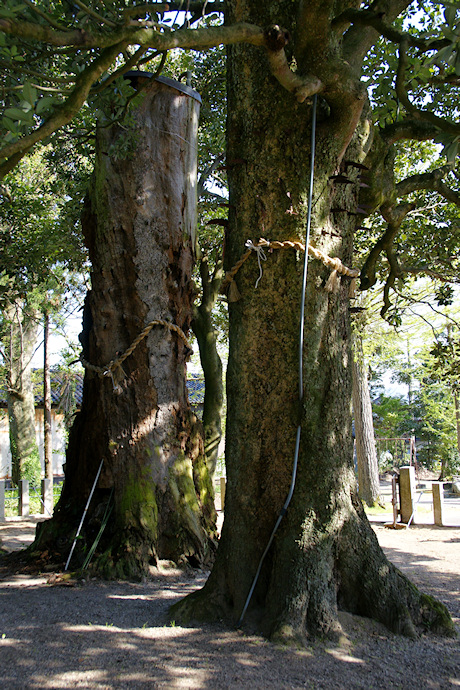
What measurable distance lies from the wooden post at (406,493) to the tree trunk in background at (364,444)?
4090 millimetres

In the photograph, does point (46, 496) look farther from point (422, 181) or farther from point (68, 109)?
point (68, 109)

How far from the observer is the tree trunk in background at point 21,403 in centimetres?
1728

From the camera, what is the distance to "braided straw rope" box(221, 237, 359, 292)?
3683mm

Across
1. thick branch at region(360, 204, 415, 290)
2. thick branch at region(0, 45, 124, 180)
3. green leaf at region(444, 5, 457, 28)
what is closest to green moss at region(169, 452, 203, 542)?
thick branch at region(360, 204, 415, 290)

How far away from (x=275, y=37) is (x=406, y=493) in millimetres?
9289

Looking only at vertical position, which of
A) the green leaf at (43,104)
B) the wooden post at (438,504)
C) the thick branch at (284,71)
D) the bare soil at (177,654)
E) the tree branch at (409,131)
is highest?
the tree branch at (409,131)

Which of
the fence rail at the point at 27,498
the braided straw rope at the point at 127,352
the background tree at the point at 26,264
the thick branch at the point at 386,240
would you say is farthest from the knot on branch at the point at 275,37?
the fence rail at the point at 27,498

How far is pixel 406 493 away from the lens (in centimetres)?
1066

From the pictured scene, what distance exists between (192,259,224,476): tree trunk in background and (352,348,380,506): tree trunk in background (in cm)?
622

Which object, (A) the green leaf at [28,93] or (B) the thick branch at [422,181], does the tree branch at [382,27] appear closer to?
(B) the thick branch at [422,181]

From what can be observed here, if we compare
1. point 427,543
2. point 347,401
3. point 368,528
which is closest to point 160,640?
point 368,528

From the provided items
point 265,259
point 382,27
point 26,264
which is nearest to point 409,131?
point 382,27

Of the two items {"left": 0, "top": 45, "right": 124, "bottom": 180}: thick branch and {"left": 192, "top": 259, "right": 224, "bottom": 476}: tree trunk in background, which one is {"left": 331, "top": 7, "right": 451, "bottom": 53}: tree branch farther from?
{"left": 192, "top": 259, "right": 224, "bottom": 476}: tree trunk in background

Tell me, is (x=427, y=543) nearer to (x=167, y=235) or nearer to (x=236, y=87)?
(x=167, y=235)
